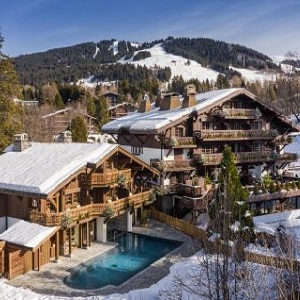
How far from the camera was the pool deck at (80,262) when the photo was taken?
20.8m

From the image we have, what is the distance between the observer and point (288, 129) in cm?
4306

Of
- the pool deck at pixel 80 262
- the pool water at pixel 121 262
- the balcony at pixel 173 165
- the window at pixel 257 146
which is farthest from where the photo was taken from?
the window at pixel 257 146

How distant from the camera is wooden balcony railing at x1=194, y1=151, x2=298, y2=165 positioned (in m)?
35.8

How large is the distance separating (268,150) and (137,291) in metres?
25.1

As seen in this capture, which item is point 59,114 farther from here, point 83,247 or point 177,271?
point 177,271

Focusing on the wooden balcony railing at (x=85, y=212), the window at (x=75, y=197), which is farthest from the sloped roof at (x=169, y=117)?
the window at (x=75, y=197)

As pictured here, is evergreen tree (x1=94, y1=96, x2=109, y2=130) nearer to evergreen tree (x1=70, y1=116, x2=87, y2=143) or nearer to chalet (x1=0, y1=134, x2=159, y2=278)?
evergreen tree (x1=70, y1=116, x2=87, y2=143)

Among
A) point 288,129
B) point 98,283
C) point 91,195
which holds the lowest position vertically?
point 98,283

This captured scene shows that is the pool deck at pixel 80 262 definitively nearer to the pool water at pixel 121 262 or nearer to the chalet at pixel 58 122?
the pool water at pixel 121 262

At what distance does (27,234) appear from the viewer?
Answer: 76.0 feet

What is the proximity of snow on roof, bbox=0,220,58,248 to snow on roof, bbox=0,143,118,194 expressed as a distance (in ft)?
6.89

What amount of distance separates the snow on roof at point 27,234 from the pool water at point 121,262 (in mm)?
2627

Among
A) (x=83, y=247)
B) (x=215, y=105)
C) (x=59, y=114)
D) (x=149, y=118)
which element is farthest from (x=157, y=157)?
(x=59, y=114)

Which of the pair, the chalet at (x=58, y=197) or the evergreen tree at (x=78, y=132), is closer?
the chalet at (x=58, y=197)
